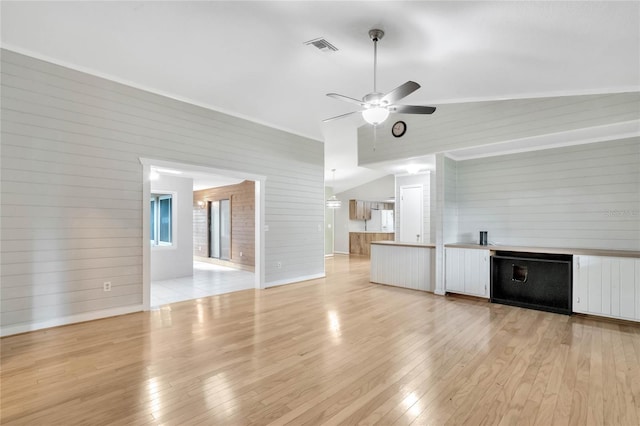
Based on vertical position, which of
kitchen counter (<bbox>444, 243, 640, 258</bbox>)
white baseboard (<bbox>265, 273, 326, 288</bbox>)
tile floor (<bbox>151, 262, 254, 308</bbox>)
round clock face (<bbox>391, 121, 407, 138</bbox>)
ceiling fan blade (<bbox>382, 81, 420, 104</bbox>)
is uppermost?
round clock face (<bbox>391, 121, 407, 138</bbox>)

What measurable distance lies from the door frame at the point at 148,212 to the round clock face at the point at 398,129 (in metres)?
2.75

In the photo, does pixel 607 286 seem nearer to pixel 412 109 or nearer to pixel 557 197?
pixel 557 197

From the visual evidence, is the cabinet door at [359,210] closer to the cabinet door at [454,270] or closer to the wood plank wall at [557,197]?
the wood plank wall at [557,197]

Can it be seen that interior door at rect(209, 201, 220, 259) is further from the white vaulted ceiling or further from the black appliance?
the black appliance

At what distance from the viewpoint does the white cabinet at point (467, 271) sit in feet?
16.9

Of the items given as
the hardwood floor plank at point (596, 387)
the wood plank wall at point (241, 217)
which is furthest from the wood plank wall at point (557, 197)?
the wood plank wall at point (241, 217)

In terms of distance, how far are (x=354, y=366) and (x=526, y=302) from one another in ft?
11.6

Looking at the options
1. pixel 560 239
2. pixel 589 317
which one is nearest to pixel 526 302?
pixel 589 317

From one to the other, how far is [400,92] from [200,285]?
17.9 feet

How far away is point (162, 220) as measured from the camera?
25.3ft

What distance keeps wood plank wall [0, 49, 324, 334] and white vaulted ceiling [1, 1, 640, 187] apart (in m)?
0.31

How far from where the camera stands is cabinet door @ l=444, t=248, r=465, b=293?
17.7 feet

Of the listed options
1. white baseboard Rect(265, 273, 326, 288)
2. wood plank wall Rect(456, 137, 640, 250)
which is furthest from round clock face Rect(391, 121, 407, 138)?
white baseboard Rect(265, 273, 326, 288)

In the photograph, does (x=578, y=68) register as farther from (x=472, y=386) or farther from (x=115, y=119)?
(x=115, y=119)
